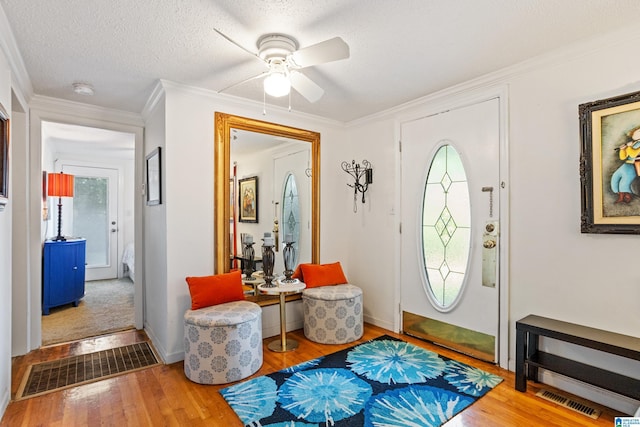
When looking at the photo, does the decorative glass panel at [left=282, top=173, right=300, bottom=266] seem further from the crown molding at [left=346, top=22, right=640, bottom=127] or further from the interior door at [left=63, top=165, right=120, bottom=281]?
the interior door at [left=63, top=165, right=120, bottom=281]

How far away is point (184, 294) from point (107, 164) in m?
4.69

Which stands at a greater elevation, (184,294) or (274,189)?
(274,189)

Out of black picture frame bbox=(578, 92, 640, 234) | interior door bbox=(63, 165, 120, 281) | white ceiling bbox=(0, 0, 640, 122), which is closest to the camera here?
white ceiling bbox=(0, 0, 640, 122)

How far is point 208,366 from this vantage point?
2.45 m

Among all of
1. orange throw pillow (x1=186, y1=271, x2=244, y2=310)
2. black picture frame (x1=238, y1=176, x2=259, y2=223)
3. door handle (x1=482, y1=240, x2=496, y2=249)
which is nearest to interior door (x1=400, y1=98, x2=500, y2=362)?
door handle (x1=482, y1=240, x2=496, y2=249)

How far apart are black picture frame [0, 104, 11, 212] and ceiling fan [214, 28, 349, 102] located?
136 centimetres

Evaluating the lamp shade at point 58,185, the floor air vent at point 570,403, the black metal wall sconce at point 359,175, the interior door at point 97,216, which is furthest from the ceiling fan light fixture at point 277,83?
the interior door at point 97,216

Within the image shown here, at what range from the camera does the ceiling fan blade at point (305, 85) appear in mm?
2225

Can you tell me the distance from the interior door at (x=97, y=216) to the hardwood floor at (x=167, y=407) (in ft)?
13.0

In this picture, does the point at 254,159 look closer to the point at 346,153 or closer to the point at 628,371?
the point at 346,153

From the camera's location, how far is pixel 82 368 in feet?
8.97

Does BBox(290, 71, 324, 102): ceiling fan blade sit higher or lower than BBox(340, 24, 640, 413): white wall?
higher

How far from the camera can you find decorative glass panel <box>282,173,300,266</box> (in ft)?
12.1

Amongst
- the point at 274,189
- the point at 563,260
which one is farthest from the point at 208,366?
the point at 563,260
